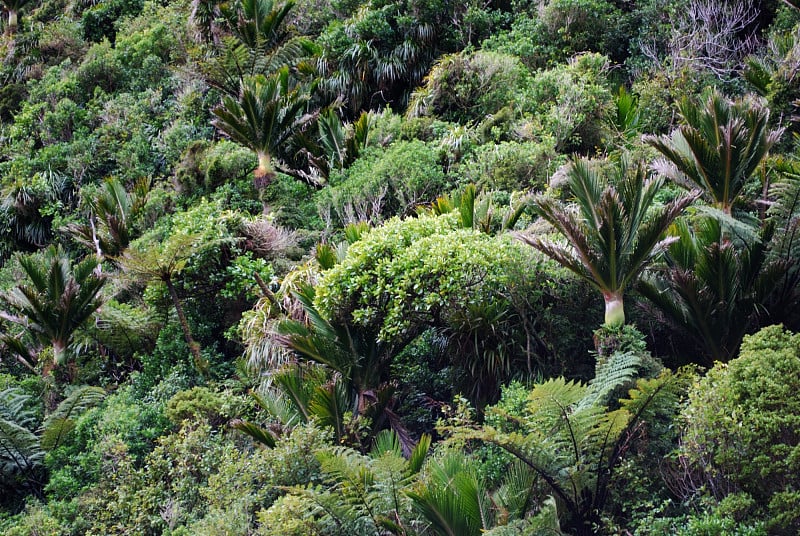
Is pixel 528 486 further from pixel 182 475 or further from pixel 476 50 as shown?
pixel 476 50

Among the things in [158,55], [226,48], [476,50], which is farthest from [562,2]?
[158,55]

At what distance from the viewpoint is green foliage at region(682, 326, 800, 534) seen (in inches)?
233

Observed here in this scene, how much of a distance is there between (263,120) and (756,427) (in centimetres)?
1029

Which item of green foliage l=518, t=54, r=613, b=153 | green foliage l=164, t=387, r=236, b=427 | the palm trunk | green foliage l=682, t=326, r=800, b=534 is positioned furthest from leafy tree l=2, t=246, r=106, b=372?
green foliage l=682, t=326, r=800, b=534

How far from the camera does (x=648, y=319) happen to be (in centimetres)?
863

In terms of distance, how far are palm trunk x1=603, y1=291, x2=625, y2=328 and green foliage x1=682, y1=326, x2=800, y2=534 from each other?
121 cm

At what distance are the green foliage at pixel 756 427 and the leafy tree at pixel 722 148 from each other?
2.67 metres

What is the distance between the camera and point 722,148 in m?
8.63

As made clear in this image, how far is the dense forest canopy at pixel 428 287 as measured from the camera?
22.2ft

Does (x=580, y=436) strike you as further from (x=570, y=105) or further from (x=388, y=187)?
(x=570, y=105)

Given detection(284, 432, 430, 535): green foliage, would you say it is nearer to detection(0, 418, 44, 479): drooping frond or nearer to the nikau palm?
the nikau palm

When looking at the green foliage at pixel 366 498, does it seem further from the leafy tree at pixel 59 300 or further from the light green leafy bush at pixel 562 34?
the light green leafy bush at pixel 562 34

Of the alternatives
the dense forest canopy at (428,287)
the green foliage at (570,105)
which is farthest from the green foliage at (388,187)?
the green foliage at (570,105)

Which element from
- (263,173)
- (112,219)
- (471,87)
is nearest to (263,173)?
(263,173)
